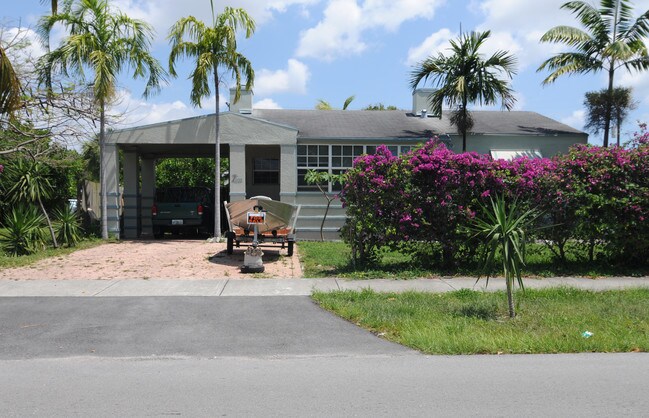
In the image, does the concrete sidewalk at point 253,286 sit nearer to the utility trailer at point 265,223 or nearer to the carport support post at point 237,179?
the utility trailer at point 265,223

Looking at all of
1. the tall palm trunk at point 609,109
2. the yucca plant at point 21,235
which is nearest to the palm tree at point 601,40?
the tall palm trunk at point 609,109

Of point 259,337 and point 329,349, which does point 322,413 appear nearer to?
point 329,349

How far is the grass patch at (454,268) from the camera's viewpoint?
11.4m

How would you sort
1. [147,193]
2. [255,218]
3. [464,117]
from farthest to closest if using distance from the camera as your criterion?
[147,193], [464,117], [255,218]

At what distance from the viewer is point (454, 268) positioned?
11703 millimetres

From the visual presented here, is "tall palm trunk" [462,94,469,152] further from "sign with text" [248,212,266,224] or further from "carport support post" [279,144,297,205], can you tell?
"sign with text" [248,212,266,224]

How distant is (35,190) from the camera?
15719 mm

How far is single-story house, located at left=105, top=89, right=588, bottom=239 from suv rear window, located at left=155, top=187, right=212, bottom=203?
3.77ft

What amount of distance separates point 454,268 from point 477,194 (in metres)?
1.65

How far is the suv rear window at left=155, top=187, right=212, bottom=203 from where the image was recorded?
65.9 ft

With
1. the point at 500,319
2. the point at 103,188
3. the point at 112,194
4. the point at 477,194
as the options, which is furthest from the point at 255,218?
the point at 112,194

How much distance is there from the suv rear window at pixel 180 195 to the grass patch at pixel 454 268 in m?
8.61

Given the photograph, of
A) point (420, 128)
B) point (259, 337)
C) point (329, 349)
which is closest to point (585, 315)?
point (329, 349)

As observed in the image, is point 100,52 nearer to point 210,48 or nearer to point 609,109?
point 210,48
